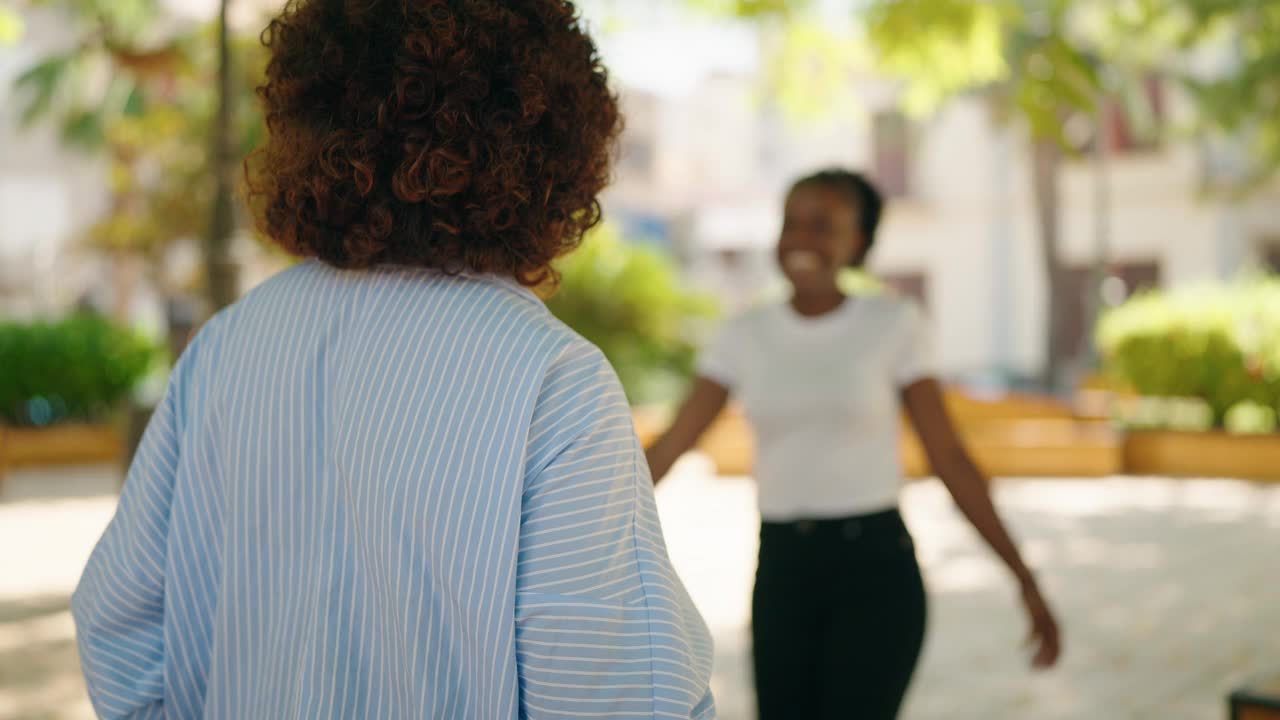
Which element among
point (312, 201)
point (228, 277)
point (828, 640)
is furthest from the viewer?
point (228, 277)

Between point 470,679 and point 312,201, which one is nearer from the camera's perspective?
point 470,679

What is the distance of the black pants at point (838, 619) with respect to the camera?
2695 millimetres

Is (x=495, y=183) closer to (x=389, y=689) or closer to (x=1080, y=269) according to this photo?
(x=389, y=689)

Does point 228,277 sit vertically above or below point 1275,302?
above

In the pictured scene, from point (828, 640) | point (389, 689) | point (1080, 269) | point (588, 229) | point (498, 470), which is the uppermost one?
point (588, 229)

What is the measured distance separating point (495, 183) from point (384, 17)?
0.23 metres

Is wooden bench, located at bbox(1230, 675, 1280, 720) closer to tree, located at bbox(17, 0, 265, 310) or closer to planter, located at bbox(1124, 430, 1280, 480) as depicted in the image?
planter, located at bbox(1124, 430, 1280, 480)

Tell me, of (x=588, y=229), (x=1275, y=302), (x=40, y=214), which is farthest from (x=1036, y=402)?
(x=40, y=214)

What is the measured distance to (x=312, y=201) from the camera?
1505 millimetres

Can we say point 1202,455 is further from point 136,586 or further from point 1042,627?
point 136,586

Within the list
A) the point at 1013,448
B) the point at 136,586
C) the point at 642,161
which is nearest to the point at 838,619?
the point at 136,586

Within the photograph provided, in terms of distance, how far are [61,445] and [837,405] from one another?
1317 centimetres

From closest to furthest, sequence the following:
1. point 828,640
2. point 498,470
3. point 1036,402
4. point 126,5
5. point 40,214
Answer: point 498,470, point 828,640, point 126,5, point 1036,402, point 40,214

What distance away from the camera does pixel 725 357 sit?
9.77 ft
